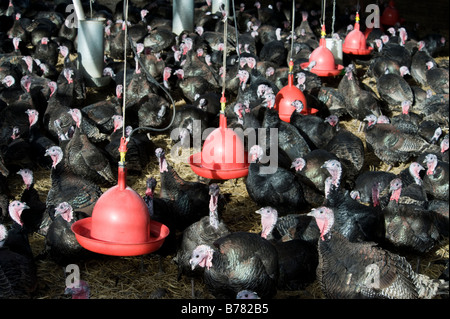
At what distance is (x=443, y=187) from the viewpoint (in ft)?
16.8

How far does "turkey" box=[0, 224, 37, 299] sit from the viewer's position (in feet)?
11.6

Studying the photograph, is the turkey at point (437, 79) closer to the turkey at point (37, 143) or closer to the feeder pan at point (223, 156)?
the feeder pan at point (223, 156)

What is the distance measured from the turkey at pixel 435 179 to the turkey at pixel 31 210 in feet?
10.6

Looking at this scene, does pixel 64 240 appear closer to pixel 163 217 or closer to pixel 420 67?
pixel 163 217

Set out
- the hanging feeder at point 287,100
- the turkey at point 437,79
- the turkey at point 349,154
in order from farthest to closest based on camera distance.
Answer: the turkey at point 437,79 → the hanging feeder at point 287,100 → the turkey at point 349,154

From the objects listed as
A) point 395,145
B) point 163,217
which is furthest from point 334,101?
point 163,217

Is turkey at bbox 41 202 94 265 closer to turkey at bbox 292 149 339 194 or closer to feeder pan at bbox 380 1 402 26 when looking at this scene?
turkey at bbox 292 149 339 194

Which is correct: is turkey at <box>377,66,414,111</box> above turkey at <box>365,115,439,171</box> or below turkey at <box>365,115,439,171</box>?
above

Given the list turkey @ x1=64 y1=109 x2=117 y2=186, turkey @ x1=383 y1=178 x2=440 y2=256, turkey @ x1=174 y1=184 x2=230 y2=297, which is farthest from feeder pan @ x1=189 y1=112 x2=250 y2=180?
turkey @ x1=64 y1=109 x2=117 y2=186

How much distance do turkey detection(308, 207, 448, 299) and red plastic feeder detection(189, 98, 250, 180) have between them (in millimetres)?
851

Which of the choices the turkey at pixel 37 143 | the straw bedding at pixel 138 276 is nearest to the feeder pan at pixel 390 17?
the turkey at pixel 37 143

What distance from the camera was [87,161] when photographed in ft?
17.6

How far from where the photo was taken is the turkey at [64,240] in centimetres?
401

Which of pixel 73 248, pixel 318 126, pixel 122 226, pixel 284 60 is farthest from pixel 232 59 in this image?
pixel 122 226
